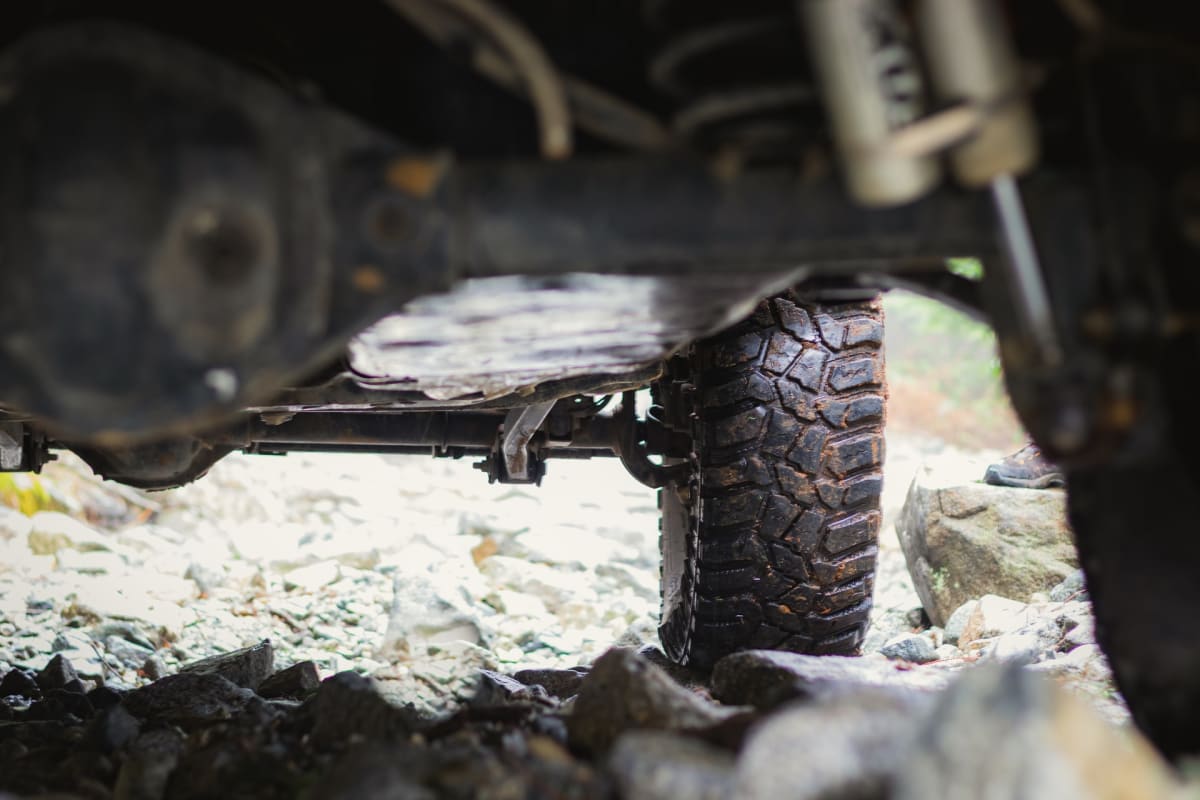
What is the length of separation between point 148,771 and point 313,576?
15.9 feet

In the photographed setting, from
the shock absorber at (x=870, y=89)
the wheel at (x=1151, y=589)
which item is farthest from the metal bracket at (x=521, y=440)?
the shock absorber at (x=870, y=89)

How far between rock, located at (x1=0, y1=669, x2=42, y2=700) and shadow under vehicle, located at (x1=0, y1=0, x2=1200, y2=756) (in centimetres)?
200

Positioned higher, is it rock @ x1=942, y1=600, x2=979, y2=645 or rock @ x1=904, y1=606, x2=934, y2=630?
rock @ x1=942, y1=600, x2=979, y2=645

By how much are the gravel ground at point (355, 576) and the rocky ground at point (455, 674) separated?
0.02 meters

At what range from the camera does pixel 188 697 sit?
234cm

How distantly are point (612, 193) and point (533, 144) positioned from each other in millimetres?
165

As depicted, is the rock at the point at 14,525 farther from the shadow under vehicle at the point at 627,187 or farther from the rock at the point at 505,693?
the shadow under vehicle at the point at 627,187

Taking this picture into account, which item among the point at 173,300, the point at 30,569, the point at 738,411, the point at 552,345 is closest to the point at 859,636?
the point at 738,411

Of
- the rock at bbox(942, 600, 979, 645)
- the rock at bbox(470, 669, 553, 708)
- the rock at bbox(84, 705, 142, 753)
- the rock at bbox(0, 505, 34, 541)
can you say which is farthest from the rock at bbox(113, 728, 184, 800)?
the rock at bbox(0, 505, 34, 541)

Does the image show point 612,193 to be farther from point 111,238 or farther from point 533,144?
point 111,238

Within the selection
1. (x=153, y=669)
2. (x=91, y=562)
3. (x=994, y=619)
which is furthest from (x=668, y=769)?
(x=91, y=562)

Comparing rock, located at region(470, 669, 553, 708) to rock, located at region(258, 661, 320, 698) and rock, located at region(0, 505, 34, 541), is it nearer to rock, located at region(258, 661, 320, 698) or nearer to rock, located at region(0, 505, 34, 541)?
rock, located at region(258, 661, 320, 698)

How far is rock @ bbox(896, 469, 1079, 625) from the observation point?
4520 millimetres

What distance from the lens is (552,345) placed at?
1804 mm
